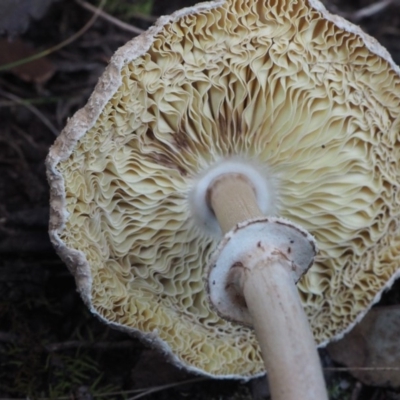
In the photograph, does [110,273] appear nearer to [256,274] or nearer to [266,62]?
[256,274]

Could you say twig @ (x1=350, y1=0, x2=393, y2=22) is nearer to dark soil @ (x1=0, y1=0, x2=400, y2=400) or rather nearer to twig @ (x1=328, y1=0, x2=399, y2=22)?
twig @ (x1=328, y1=0, x2=399, y2=22)

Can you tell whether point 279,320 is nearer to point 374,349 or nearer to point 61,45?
point 374,349

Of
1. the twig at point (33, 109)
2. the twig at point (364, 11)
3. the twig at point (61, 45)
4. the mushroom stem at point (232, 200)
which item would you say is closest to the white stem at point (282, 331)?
the mushroom stem at point (232, 200)

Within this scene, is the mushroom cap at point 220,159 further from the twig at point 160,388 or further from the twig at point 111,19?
the twig at point 111,19

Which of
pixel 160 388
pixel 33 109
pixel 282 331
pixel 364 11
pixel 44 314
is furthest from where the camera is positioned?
pixel 364 11

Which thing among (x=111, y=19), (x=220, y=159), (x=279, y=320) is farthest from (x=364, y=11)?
(x=279, y=320)

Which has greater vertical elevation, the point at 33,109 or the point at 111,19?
the point at 111,19
